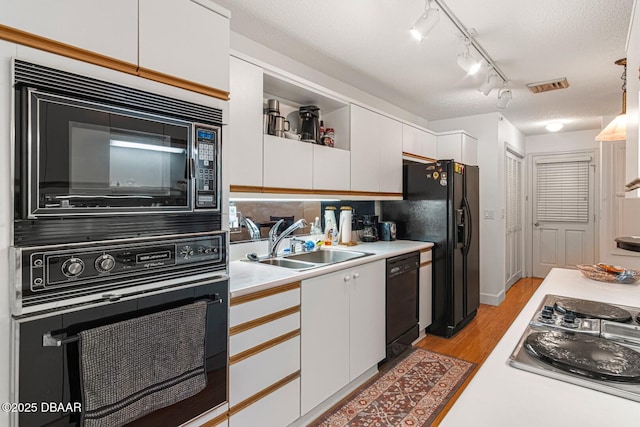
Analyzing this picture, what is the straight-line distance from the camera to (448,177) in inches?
125

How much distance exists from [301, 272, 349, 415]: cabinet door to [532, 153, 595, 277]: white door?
4.96m

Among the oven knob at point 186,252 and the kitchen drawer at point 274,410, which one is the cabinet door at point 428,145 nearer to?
the kitchen drawer at point 274,410

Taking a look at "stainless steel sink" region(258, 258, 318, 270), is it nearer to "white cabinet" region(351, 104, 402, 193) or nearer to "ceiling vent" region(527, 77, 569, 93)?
"white cabinet" region(351, 104, 402, 193)

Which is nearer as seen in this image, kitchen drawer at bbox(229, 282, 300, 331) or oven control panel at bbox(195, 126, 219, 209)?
oven control panel at bbox(195, 126, 219, 209)

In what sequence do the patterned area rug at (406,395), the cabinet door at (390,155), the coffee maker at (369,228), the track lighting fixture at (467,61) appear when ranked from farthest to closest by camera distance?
the coffee maker at (369,228), the cabinet door at (390,155), the track lighting fixture at (467,61), the patterned area rug at (406,395)

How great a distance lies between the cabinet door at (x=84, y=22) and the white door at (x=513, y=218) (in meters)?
4.47

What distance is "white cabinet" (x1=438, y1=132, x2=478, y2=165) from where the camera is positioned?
12.8 ft

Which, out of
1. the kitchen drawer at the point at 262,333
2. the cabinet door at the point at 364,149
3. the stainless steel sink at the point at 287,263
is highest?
the cabinet door at the point at 364,149

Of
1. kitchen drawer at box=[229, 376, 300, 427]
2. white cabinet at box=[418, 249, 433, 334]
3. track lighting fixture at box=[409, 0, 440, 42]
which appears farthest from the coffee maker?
track lighting fixture at box=[409, 0, 440, 42]

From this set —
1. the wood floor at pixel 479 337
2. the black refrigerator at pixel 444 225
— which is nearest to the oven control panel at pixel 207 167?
the wood floor at pixel 479 337

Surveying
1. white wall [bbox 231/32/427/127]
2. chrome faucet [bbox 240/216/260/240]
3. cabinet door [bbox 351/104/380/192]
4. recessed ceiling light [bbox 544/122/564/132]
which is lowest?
chrome faucet [bbox 240/216/260/240]

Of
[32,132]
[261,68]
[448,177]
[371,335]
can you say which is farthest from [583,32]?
[32,132]

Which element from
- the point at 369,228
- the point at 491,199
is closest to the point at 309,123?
the point at 369,228

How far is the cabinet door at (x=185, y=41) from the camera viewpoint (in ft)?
4.14
